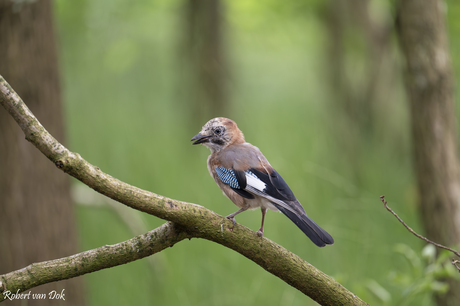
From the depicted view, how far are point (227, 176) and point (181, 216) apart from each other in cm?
58

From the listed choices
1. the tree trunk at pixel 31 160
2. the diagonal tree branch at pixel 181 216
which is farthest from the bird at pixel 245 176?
the tree trunk at pixel 31 160

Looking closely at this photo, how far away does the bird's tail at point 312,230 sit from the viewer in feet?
5.66

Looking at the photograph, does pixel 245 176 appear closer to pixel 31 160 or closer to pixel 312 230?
pixel 312 230

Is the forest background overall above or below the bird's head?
above

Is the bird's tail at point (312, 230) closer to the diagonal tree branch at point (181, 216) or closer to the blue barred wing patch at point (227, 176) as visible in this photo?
the diagonal tree branch at point (181, 216)

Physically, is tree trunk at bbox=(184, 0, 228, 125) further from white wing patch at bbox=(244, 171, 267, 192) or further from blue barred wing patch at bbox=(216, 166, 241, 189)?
white wing patch at bbox=(244, 171, 267, 192)

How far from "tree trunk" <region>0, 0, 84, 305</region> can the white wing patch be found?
210 centimetres

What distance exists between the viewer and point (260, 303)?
15.3 feet

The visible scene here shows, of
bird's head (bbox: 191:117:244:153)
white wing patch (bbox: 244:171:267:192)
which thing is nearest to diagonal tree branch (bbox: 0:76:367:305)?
white wing patch (bbox: 244:171:267:192)

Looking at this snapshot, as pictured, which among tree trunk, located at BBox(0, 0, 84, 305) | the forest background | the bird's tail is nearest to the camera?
the bird's tail

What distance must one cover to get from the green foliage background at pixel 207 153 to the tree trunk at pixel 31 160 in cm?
112

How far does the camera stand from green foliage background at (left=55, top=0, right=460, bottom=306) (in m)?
4.71

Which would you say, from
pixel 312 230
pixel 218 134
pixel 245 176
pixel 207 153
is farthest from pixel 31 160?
pixel 207 153

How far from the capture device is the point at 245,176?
6.84 ft
